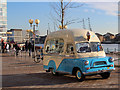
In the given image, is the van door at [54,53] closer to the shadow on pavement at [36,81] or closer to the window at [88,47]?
the shadow on pavement at [36,81]

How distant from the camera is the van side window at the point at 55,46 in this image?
11598mm

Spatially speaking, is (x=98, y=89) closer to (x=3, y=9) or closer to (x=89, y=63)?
(x=89, y=63)

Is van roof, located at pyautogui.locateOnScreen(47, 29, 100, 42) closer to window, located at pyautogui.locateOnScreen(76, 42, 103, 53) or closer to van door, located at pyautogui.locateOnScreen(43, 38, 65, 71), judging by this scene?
window, located at pyautogui.locateOnScreen(76, 42, 103, 53)

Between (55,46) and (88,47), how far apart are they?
197 cm

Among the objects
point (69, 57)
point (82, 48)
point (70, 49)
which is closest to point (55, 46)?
point (70, 49)

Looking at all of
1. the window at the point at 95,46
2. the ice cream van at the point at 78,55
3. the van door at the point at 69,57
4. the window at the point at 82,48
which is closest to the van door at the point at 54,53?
the ice cream van at the point at 78,55

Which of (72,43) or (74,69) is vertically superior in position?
(72,43)

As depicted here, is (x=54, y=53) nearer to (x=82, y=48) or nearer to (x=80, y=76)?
(x=82, y=48)

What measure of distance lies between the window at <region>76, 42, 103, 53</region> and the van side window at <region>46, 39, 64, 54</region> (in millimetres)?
1112

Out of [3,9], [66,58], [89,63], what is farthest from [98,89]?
[3,9]

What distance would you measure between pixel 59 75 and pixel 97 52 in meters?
2.79

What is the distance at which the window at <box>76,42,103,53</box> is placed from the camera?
423 inches

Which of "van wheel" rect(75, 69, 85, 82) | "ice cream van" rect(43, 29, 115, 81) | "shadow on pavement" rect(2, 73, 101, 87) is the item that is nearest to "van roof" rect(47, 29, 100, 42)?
"ice cream van" rect(43, 29, 115, 81)

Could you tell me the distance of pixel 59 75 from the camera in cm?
1245
